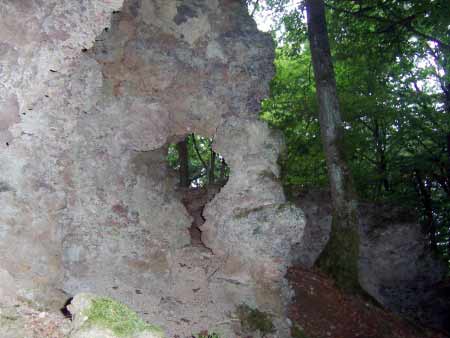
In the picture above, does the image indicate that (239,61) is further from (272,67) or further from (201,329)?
(201,329)

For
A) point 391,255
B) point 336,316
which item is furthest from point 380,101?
point 336,316

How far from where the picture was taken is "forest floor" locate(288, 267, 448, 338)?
7.01 meters

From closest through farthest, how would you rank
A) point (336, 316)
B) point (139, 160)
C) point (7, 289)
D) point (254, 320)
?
1. point (7, 289)
2. point (254, 320)
3. point (139, 160)
4. point (336, 316)

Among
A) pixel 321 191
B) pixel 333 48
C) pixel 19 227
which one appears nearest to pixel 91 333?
pixel 19 227

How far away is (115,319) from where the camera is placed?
12.2 feet

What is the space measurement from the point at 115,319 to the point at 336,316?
4828 mm

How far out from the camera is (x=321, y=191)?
10.7 meters

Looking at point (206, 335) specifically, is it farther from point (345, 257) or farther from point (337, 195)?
point (337, 195)

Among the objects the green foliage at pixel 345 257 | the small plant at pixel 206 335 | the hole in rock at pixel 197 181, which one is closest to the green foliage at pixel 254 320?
the small plant at pixel 206 335

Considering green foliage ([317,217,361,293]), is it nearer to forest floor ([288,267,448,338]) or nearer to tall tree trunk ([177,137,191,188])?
forest floor ([288,267,448,338])

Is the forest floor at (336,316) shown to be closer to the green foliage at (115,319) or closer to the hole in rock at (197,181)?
the hole in rock at (197,181)

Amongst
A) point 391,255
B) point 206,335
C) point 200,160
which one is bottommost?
point 206,335

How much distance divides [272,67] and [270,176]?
5.97ft

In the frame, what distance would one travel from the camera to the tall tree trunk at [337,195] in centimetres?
803
